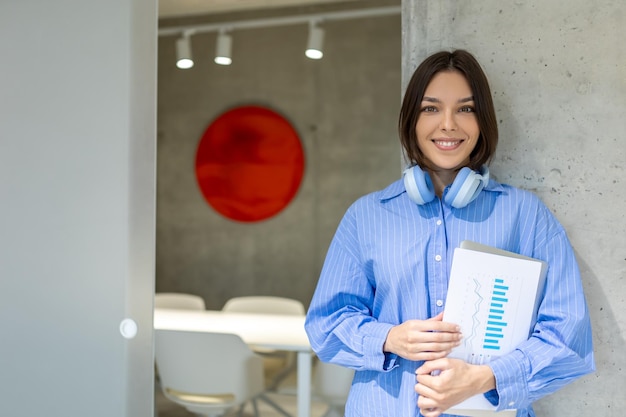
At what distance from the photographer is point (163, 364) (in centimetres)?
336

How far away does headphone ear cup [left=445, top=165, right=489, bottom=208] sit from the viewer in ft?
4.64

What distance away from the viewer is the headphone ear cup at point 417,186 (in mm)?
1446

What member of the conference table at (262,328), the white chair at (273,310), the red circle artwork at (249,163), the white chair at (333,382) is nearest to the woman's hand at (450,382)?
the conference table at (262,328)

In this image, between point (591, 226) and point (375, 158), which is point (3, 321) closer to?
point (591, 226)

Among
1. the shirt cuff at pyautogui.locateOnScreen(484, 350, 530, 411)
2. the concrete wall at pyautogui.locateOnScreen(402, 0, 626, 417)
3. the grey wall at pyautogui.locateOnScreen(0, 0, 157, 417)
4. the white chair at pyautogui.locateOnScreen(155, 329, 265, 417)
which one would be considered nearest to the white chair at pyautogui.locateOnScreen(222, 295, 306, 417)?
the white chair at pyautogui.locateOnScreen(155, 329, 265, 417)

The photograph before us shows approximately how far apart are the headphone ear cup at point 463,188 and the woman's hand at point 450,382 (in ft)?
1.13

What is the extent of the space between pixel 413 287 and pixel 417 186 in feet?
0.75

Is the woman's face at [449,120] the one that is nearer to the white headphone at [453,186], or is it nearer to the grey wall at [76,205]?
the white headphone at [453,186]

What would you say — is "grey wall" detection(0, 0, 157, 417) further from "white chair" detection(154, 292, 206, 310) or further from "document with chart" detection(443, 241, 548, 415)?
"white chair" detection(154, 292, 206, 310)

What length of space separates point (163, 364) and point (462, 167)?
2.34 m

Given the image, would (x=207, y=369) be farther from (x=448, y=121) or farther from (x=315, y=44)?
(x=315, y=44)

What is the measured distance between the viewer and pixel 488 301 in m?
1.36

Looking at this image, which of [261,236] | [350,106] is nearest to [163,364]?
[261,236]

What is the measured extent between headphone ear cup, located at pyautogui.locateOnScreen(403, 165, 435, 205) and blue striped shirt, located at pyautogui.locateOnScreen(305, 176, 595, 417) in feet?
0.18
